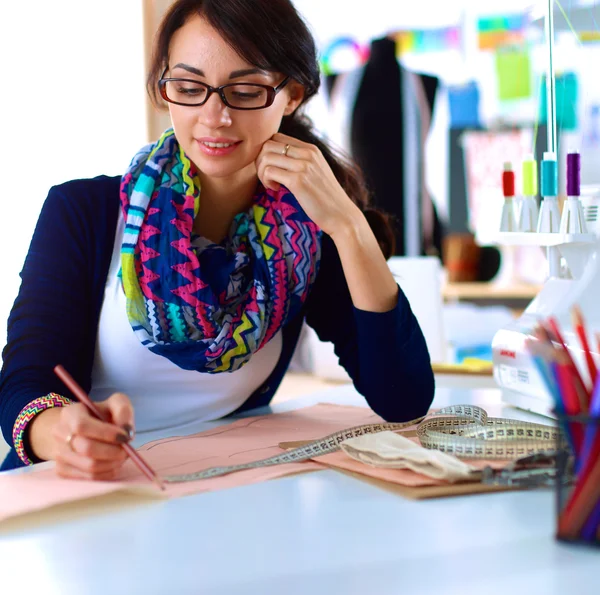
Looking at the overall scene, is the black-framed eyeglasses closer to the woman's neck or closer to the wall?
the woman's neck

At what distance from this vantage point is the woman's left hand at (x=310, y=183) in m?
1.28

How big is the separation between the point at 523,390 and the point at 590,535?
61cm

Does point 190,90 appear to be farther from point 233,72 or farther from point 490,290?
point 490,290

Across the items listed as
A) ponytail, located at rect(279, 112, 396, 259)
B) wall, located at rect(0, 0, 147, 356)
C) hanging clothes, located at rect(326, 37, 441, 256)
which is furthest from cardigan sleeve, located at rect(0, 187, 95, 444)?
hanging clothes, located at rect(326, 37, 441, 256)

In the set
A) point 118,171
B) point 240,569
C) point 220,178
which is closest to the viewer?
point 240,569

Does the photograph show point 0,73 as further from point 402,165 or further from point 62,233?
point 402,165

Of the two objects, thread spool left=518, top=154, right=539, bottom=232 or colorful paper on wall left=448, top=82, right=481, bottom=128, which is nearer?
thread spool left=518, top=154, right=539, bottom=232

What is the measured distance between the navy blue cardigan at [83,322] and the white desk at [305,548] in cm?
40

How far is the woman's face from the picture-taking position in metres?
1.19

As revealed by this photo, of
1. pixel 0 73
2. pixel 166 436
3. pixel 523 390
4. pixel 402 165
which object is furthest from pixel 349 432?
pixel 402 165

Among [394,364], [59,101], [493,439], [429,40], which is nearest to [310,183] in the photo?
[394,364]

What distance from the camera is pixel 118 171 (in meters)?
2.77

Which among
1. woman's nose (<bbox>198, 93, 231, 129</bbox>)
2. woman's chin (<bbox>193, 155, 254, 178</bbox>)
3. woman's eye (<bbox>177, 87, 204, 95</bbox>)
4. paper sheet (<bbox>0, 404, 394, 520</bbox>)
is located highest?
woman's eye (<bbox>177, 87, 204, 95</bbox>)

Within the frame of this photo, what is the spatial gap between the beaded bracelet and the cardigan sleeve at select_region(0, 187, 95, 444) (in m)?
0.02
